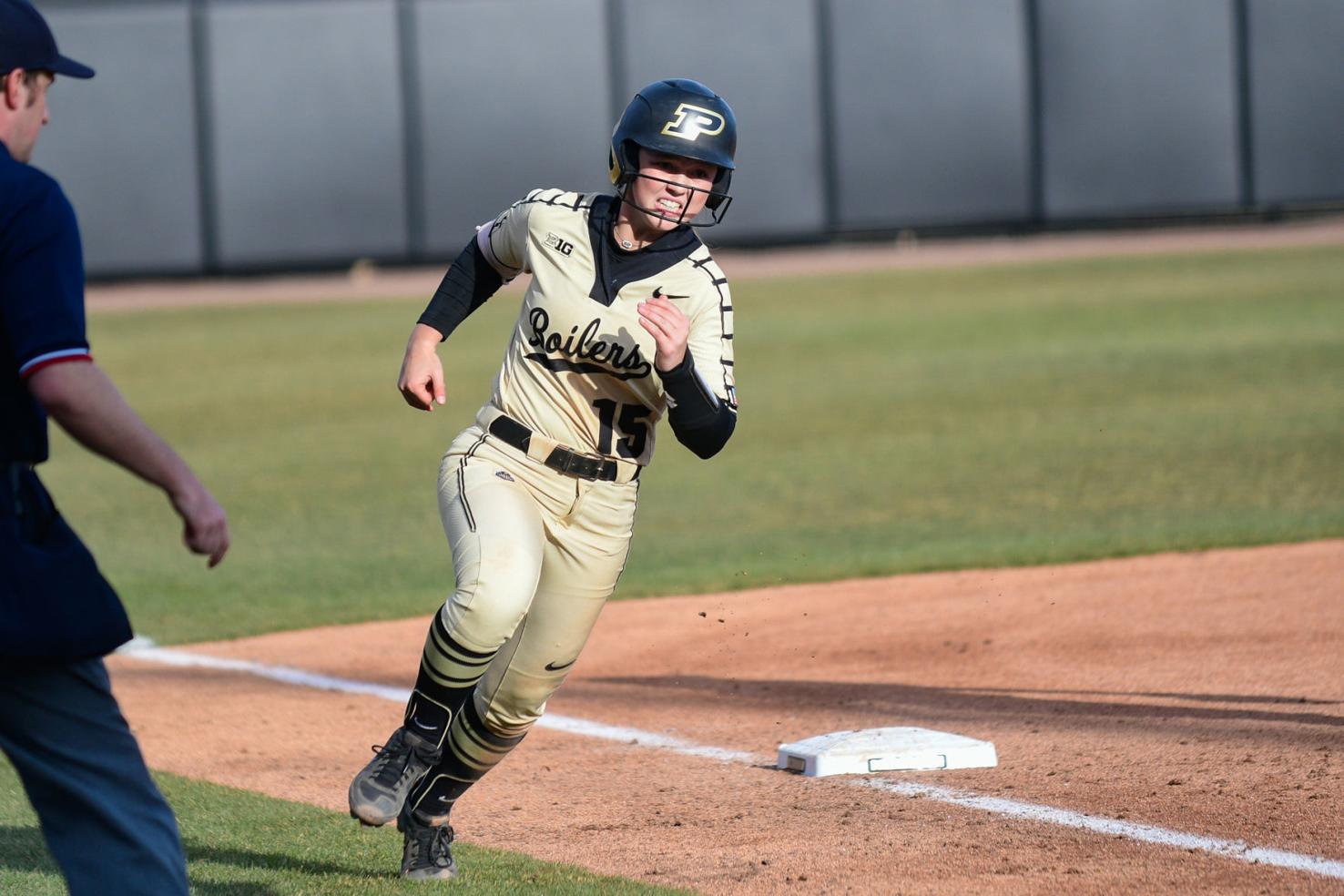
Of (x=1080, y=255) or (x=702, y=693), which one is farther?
(x=1080, y=255)

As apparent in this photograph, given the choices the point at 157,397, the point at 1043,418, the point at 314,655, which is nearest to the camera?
the point at 314,655

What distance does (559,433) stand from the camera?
4090 millimetres

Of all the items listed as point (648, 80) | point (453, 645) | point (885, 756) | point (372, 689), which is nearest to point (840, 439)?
point (372, 689)

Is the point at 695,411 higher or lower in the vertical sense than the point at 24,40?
lower

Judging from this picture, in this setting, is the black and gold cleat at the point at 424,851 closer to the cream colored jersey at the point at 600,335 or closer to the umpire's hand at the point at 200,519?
the cream colored jersey at the point at 600,335

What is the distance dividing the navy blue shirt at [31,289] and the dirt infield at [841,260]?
836 inches

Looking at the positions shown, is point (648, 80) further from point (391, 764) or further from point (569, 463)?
point (391, 764)

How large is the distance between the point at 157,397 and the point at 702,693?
39.2 feet

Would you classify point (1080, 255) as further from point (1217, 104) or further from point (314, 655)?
point (314, 655)

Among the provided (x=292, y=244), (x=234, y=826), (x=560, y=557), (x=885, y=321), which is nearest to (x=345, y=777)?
(x=234, y=826)

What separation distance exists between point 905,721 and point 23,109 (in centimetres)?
369

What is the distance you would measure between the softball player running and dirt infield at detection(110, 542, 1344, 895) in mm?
372

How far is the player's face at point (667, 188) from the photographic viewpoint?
410cm

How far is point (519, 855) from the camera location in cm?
412
